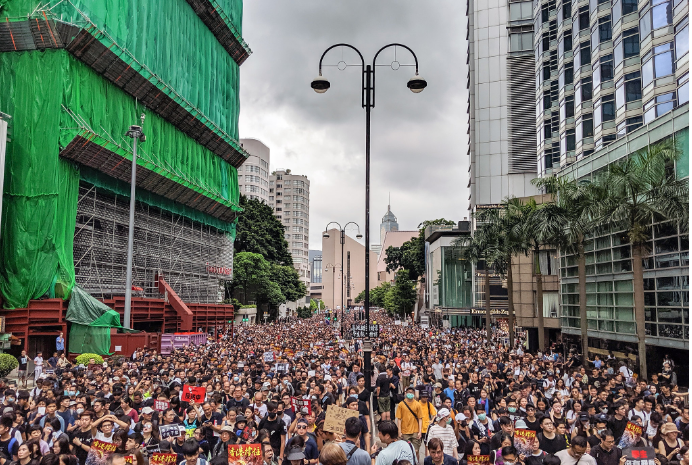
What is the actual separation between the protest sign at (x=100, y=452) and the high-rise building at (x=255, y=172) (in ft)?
423

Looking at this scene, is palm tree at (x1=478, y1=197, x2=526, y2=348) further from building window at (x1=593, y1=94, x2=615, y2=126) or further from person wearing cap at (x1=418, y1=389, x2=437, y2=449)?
person wearing cap at (x1=418, y1=389, x2=437, y2=449)

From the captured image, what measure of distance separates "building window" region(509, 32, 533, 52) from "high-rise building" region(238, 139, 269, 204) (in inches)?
3143

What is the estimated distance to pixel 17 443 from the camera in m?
8.39

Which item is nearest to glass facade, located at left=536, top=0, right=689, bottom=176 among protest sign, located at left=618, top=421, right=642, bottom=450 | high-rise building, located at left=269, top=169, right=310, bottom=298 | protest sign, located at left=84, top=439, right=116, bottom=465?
protest sign, located at left=618, top=421, right=642, bottom=450

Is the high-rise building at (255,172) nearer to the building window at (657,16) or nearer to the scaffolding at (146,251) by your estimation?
the scaffolding at (146,251)

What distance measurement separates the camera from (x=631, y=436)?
29.8ft

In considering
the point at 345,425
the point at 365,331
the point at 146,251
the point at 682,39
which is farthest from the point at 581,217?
the point at 146,251

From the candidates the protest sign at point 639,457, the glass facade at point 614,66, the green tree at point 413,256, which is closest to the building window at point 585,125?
the glass facade at point 614,66

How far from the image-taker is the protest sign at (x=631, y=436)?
8.84m

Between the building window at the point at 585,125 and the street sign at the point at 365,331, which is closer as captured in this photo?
the street sign at the point at 365,331

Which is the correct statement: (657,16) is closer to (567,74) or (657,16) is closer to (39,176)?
(567,74)

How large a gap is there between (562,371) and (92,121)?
29390 mm

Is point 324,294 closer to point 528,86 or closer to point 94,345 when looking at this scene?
point 528,86

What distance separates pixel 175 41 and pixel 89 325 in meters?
26.0
